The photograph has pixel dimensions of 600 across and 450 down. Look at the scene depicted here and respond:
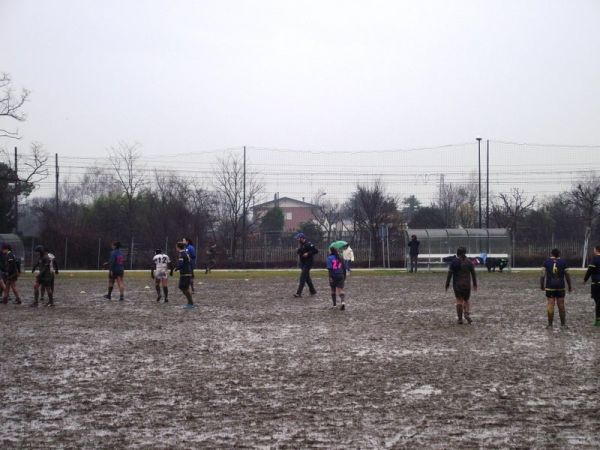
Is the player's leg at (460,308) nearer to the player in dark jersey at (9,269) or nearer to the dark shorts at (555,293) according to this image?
the dark shorts at (555,293)

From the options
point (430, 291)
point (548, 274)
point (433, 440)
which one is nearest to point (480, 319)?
point (548, 274)

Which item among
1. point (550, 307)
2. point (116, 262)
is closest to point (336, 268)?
point (550, 307)

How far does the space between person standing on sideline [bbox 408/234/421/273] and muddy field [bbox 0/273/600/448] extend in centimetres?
2098

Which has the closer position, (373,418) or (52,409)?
(373,418)

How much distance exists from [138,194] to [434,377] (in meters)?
56.2

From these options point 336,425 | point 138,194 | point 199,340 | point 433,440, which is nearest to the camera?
point 433,440

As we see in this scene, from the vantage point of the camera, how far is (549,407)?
8.52 m

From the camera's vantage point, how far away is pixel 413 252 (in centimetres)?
4197

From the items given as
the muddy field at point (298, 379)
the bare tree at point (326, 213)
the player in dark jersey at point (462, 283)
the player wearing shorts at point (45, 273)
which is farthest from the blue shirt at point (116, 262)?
the bare tree at point (326, 213)

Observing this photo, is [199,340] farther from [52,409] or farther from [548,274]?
[548,274]

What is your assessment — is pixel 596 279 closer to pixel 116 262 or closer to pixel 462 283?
pixel 462 283

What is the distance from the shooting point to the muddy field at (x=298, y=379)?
7438mm

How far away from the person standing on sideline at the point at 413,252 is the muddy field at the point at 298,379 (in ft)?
68.8

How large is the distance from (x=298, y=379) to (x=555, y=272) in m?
8.38
